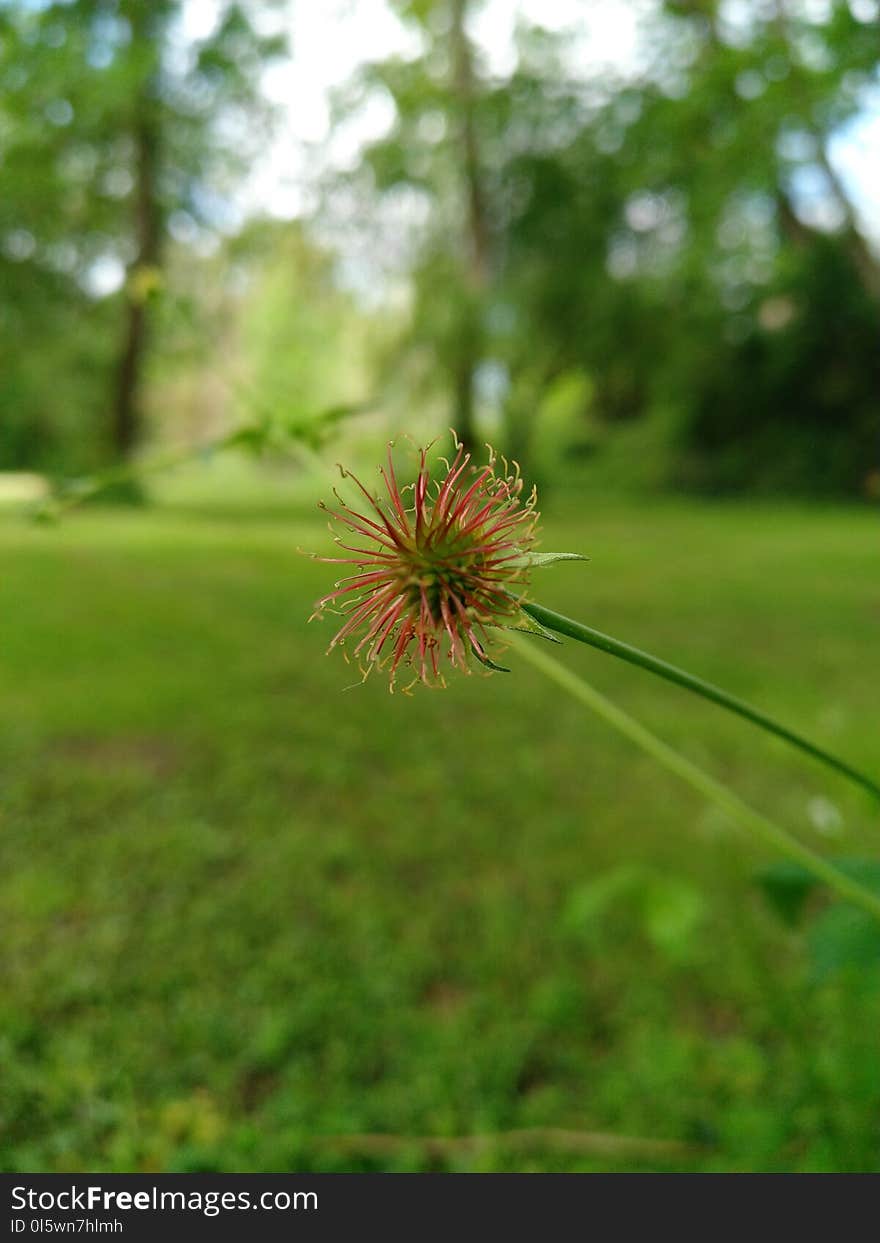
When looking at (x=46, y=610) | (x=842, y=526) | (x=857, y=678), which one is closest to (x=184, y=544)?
(x=46, y=610)

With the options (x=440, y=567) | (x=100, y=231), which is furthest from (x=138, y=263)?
(x=440, y=567)

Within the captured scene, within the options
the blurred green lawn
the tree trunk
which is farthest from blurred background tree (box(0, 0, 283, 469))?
the blurred green lawn

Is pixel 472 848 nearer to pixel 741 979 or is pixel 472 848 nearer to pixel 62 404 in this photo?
pixel 741 979

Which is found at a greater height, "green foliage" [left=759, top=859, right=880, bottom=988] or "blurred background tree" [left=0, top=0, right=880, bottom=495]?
"blurred background tree" [left=0, top=0, right=880, bottom=495]

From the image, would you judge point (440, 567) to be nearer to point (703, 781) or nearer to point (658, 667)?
point (658, 667)

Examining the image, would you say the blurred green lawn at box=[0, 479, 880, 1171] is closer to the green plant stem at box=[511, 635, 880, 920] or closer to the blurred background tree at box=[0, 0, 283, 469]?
the green plant stem at box=[511, 635, 880, 920]

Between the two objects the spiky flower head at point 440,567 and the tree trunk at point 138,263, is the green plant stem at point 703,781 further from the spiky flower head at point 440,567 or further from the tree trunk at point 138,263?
the tree trunk at point 138,263
